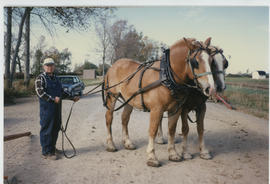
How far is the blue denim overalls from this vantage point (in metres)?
3.47

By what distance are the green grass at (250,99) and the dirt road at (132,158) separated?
10.9 inches

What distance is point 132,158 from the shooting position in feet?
11.9

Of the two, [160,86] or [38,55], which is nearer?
[160,86]

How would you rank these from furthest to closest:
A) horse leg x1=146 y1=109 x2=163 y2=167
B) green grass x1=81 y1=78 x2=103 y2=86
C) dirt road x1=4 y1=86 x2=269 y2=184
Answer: green grass x1=81 y1=78 x2=103 y2=86
horse leg x1=146 y1=109 x2=163 y2=167
dirt road x1=4 y1=86 x2=269 y2=184

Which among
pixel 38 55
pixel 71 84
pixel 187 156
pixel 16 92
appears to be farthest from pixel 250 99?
pixel 16 92

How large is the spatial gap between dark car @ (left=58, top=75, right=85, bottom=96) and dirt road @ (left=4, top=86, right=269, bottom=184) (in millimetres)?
1198

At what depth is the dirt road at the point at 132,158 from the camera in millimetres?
2855

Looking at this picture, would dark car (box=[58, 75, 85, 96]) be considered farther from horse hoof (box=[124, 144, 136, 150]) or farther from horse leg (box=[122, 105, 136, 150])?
horse hoof (box=[124, 144, 136, 150])

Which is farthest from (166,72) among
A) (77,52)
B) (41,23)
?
(41,23)

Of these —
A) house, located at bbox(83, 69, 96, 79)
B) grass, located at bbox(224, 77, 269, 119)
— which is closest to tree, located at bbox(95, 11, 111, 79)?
house, located at bbox(83, 69, 96, 79)

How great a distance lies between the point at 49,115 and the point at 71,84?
4.07 feet

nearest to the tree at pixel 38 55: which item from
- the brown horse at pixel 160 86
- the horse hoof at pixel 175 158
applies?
the brown horse at pixel 160 86

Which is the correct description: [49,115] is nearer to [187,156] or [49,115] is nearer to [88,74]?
[88,74]

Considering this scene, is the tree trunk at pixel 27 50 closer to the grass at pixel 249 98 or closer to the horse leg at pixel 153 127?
the horse leg at pixel 153 127
